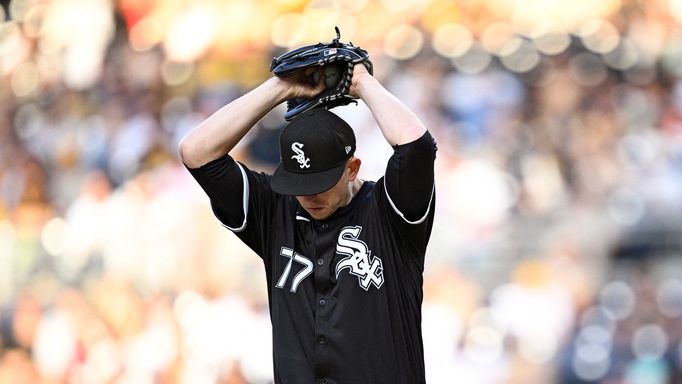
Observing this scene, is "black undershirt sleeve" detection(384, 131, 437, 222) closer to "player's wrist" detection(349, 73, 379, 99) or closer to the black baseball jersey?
the black baseball jersey

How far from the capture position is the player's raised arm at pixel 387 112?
2.76 meters

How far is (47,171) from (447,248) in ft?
9.82

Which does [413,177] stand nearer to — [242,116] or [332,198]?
[332,198]

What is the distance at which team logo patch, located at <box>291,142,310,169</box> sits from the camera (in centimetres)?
280

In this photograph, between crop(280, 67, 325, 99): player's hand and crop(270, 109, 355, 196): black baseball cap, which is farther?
crop(280, 67, 325, 99): player's hand

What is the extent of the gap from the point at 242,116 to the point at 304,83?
0.20m

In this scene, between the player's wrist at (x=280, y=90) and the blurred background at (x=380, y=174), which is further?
the blurred background at (x=380, y=174)

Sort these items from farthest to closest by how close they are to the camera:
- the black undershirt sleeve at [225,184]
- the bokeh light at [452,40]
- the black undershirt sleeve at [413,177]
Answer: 1. the bokeh light at [452,40]
2. the black undershirt sleeve at [225,184]
3. the black undershirt sleeve at [413,177]

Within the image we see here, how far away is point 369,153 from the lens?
6137mm

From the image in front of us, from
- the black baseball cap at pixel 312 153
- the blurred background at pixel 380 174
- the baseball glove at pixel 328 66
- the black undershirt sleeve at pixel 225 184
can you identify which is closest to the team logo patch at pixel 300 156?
the black baseball cap at pixel 312 153

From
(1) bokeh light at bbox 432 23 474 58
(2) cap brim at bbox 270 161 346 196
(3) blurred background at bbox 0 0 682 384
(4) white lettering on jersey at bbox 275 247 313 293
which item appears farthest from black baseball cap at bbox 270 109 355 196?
(1) bokeh light at bbox 432 23 474 58

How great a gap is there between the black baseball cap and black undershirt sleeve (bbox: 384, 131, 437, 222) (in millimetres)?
155

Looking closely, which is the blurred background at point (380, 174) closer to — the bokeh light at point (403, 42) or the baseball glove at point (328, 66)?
the bokeh light at point (403, 42)

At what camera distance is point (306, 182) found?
2.77 meters
